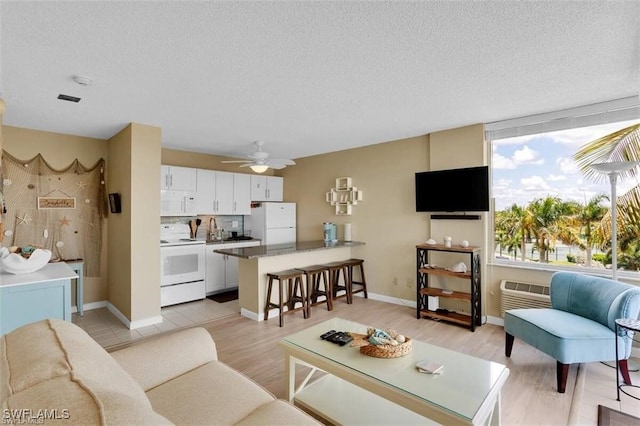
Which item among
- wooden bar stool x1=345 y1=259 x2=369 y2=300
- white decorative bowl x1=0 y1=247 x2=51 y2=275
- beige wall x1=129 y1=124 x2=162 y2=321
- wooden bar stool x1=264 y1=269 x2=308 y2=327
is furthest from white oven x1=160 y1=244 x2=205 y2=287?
wooden bar stool x1=345 y1=259 x2=369 y2=300

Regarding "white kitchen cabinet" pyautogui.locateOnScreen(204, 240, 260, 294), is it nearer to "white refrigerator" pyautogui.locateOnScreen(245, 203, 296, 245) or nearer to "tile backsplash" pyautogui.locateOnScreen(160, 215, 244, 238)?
"white refrigerator" pyautogui.locateOnScreen(245, 203, 296, 245)

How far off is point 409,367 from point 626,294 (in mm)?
1989

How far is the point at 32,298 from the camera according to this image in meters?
2.47

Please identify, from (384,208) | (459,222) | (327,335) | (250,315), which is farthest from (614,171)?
(250,315)

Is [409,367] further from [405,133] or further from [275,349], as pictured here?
[405,133]

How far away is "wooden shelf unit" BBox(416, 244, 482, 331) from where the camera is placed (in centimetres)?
370

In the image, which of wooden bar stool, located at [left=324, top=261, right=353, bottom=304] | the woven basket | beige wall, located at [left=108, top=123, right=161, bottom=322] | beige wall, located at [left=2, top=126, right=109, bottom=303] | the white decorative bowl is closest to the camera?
the woven basket

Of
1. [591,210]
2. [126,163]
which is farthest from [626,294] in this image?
[126,163]

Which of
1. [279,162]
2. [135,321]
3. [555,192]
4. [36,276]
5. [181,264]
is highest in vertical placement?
[279,162]

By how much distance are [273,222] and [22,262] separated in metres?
3.65

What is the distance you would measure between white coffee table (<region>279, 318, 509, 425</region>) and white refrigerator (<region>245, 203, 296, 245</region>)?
3.52 metres

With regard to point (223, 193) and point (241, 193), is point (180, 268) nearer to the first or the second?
point (223, 193)

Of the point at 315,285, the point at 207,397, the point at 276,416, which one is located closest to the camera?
the point at 276,416

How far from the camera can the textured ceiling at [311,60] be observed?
173cm
